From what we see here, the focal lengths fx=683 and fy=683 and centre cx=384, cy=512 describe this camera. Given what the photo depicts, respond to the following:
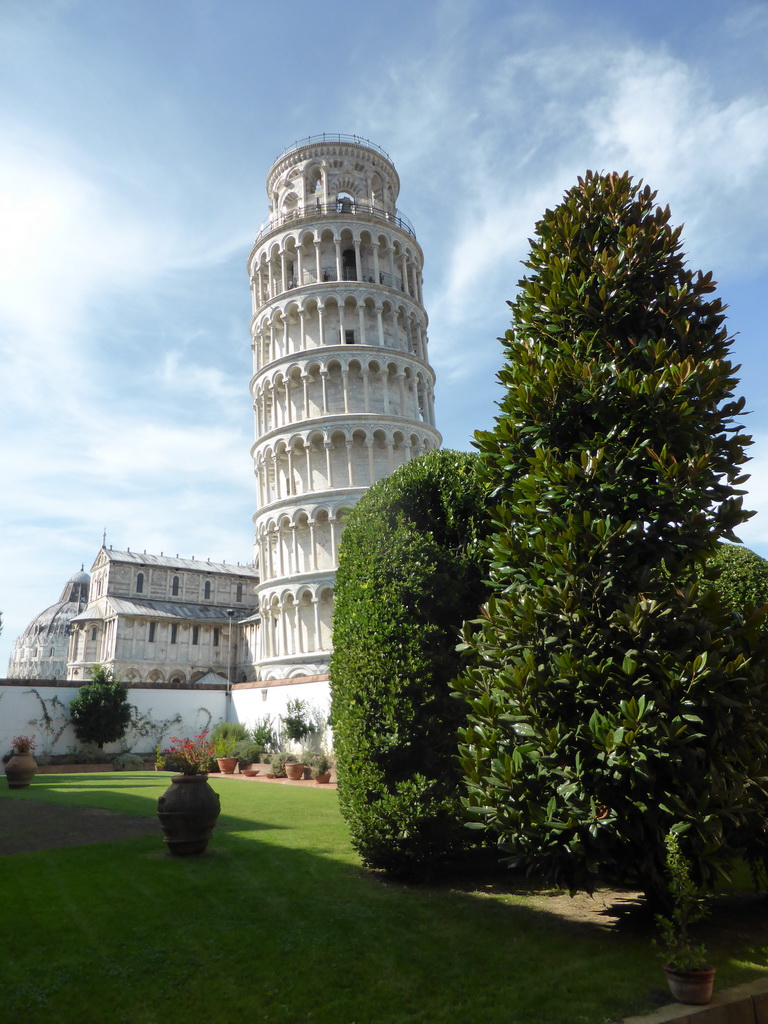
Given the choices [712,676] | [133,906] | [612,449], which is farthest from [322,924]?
[612,449]

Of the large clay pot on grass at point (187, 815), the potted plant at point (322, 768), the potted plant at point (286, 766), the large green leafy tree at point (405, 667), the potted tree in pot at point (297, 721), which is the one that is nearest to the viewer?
the large green leafy tree at point (405, 667)

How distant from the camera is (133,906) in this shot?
8.09 m

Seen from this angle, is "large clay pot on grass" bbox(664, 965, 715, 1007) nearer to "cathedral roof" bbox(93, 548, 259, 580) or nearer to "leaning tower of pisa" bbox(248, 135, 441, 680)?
"leaning tower of pisa" bbox(248, 135, 441, 680)

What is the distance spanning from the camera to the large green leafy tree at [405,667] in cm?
910

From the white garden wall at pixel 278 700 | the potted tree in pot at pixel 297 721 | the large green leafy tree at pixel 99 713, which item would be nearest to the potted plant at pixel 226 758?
the potted tree in pot at pixel 297 721

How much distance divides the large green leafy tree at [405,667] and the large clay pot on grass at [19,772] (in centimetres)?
1601

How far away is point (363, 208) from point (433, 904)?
48009 mm

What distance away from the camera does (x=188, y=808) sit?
10758 millimetres

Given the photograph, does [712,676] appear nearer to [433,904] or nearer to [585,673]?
[585,673]

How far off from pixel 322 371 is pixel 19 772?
29.4 metres

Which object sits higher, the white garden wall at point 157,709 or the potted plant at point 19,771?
the white garden wall at point 157,709

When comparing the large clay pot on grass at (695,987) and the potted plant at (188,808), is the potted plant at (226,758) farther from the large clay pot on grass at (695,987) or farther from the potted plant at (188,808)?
the large clay pot on grass at (695,987)

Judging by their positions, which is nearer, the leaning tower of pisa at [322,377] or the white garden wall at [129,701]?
the white garden wall at [129,701]

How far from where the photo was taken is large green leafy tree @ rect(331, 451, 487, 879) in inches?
358
